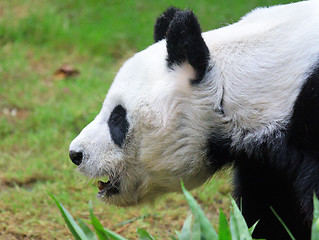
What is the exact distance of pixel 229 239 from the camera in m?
2.62

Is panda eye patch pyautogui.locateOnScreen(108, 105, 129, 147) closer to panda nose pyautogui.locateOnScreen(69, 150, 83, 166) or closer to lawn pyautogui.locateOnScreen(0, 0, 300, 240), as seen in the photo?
panda nose pyautogui.locateOnScreen(69, 150, 83, 166)

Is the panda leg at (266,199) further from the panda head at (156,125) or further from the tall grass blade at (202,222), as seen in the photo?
the tall grass blade at (202,222)

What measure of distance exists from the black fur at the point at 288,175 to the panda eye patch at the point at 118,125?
699mm

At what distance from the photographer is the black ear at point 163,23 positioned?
3645mm

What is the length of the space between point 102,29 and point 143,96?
16.2 ft

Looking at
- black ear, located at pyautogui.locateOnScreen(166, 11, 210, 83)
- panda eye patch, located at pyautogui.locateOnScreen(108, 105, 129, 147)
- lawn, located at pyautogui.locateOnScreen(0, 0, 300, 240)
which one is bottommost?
lawn, located at pyautogui.locateOnScreen(0, 0, 300, 240)

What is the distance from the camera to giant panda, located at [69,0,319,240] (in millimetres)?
2955

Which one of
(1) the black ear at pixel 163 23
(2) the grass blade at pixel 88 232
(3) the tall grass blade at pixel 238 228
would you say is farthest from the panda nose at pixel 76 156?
(3) the tall grass blade at pixel 238 228

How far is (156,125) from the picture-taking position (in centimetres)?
320

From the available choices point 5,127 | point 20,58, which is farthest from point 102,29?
point 5,127

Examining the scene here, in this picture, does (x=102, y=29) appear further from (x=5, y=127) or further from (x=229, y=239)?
(x=229, y=239)

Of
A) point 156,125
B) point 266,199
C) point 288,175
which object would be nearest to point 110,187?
point 156,125

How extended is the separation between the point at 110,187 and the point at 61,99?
10.8 ft

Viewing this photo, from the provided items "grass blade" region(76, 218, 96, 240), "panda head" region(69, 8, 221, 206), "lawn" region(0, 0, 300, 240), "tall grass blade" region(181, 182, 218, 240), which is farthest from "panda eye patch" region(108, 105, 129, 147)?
"tall grass blade" region(181, 182, 218, 240)
